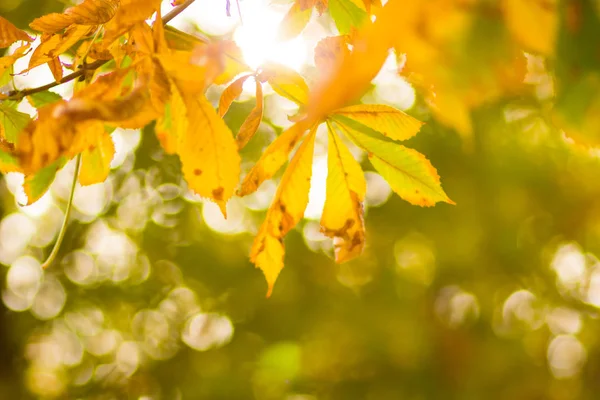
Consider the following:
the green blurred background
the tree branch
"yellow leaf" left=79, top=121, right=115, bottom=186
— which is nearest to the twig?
the tree branch

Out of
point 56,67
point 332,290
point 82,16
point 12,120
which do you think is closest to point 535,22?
point 82,16

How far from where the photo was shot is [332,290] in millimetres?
4633

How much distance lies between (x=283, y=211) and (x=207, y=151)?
14cm

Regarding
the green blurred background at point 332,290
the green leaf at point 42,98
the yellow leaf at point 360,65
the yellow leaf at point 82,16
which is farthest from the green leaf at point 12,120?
the green blurred background at point 332,290

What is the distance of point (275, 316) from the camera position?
4492 millimetres

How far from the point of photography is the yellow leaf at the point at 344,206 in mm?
698

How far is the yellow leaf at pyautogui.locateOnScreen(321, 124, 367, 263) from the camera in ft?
2.29

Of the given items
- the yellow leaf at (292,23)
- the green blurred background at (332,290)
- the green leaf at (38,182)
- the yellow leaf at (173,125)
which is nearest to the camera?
the yellow leaf at (173,125)

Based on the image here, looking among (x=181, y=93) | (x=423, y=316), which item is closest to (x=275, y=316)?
(x=423, y=316)

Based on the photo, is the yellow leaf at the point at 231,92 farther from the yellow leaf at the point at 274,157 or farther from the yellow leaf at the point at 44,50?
the yellow leaf at the point at 44,50

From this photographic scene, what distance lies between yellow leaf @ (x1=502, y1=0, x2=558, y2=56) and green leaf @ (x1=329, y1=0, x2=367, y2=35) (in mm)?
495

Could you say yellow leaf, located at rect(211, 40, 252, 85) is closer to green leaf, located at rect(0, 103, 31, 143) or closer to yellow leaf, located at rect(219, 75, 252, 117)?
yellow leaf, located at rect(219, 75, 252, 117)

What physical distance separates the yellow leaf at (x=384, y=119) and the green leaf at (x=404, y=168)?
0.02 metres

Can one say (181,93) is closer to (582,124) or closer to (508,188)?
(582,124)
